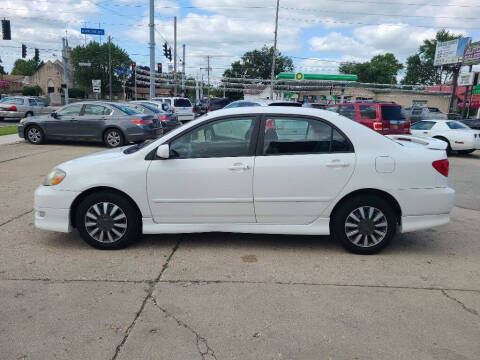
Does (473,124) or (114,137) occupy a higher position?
(473,124)

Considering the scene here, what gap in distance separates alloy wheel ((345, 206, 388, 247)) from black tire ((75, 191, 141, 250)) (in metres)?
2.37

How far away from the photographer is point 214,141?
4215 mm

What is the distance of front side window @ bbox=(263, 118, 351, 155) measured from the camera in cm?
418

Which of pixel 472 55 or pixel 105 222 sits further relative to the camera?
pixel 472 55

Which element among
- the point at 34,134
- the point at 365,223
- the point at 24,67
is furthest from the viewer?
the point at 24,67

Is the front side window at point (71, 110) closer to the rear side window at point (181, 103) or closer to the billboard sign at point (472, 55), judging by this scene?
the rear side window at point (181, 103)

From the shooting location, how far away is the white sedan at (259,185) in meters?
4.11

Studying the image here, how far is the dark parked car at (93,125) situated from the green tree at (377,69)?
274ft

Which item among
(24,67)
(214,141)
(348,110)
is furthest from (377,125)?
(24,67)

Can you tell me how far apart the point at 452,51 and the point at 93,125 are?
3696cm

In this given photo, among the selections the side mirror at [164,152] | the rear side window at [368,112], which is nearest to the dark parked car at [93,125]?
the rear side window at [368,112]

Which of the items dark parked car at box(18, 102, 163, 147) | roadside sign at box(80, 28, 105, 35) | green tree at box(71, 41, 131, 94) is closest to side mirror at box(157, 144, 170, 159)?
dark parked car at box(18, 102, 163, 147)

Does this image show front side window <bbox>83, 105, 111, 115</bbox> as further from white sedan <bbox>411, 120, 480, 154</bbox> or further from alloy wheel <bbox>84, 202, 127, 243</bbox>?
white sedan <bbox>411, 120, 480, 154</bbox>

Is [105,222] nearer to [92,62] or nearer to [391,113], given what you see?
[391,113]
